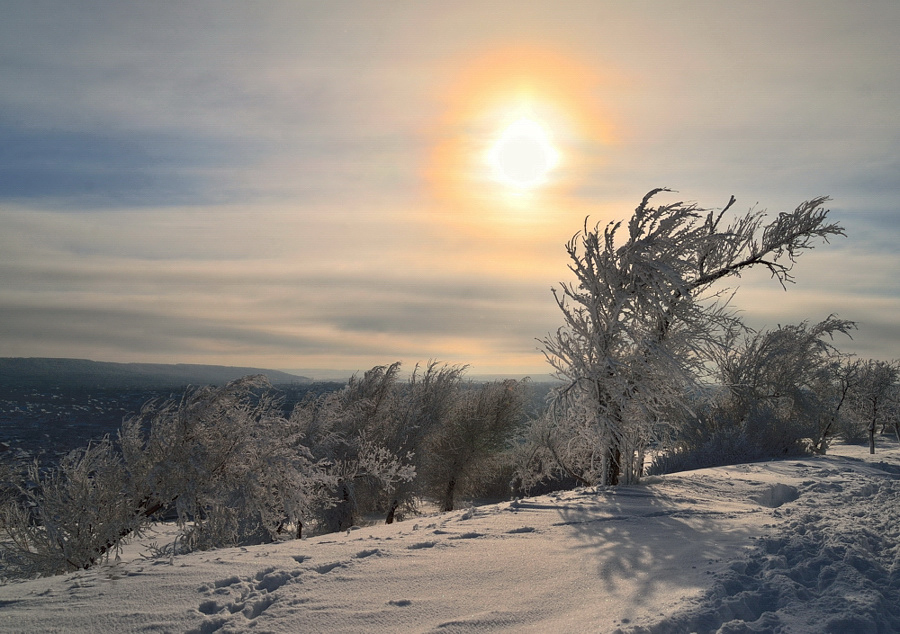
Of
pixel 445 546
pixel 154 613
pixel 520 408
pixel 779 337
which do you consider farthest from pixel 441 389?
pixel 154 613

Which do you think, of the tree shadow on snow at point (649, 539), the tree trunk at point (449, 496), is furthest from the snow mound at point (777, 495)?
the tree trunk at point (449, 496)

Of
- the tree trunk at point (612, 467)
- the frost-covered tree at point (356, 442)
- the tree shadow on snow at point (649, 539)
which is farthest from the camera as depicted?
the frost-covered tree at point (356, 442)

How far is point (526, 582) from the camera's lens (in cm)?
422

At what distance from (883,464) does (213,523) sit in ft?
47.8

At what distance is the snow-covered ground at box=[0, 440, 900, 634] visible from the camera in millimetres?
3477

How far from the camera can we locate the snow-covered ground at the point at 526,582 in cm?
348

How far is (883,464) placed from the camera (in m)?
12.8

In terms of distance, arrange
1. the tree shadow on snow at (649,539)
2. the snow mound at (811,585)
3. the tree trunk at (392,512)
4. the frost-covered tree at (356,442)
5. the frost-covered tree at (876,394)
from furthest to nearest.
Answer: the frost-covered tree at (876,394) < the tree trunk at (392,512) < the frost-covered tree at (356,442) < the tree shadow on snow at (649,539) < the snow mound at (811,585)

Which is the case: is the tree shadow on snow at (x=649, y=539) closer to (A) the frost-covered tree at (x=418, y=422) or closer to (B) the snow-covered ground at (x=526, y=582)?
(B) the snow-covered ground at (x=526, y=582)

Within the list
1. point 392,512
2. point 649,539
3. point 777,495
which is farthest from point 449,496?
point 649,539

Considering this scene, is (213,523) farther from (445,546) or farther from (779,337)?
(779,337)

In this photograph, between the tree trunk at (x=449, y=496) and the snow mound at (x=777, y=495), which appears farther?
the tree trunk at (x=449, y=496)

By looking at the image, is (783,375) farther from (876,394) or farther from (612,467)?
(612,467)

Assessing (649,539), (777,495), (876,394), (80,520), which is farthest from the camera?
(876,394)
